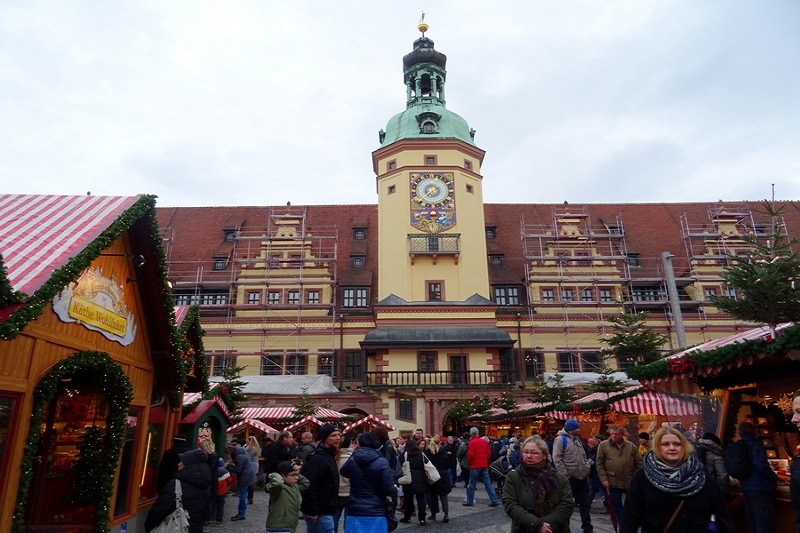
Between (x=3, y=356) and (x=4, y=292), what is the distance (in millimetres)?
1369

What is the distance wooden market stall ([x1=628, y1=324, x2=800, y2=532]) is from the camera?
6.85m

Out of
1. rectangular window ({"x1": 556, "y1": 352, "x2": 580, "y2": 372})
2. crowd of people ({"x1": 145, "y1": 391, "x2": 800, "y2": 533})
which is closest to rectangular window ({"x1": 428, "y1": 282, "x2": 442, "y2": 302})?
rectangular window ({"x1": 556, "y1": 352, "x2": 580, "y2": 372})

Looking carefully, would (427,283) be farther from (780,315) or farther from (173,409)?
(780,315)

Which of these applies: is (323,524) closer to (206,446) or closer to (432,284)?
(206,446)

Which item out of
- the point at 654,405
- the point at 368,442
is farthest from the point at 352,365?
the point at 368,442

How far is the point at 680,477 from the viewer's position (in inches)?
163

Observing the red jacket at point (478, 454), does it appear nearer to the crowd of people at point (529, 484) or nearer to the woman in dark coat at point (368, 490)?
the crowd of people at point (529, 484)

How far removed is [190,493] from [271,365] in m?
27.1

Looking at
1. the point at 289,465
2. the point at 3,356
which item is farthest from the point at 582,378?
the point at 3,356

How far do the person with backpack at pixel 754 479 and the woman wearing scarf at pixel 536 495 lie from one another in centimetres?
332

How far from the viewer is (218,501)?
37.2 feet

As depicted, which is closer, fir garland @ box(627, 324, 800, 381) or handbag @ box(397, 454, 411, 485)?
fir garland @ box(627, 324, 800, 381)

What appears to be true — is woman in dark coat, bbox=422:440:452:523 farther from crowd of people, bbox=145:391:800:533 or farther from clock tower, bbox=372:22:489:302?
clock tower, bbox=372:22:489:302

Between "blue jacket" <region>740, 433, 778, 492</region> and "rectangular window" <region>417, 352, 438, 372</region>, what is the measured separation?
938 inches
